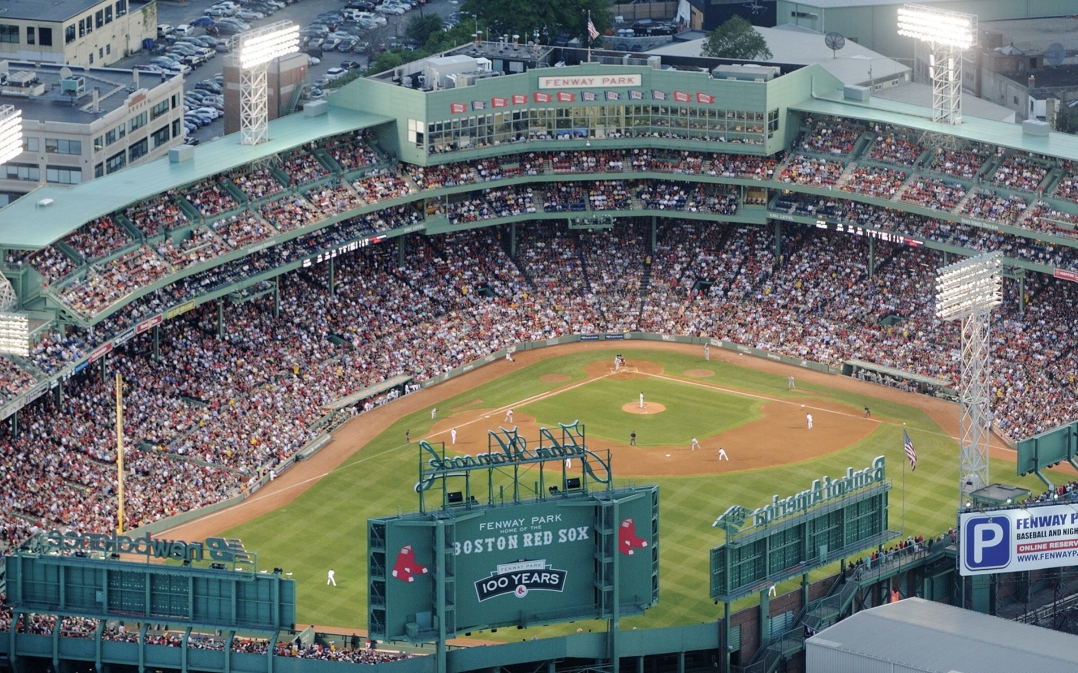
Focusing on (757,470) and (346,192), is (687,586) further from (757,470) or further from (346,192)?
(346,192)

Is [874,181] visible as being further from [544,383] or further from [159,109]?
[159,109]

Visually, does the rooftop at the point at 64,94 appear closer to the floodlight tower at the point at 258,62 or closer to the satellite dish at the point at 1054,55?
the floodlight tower at the point at 258,62

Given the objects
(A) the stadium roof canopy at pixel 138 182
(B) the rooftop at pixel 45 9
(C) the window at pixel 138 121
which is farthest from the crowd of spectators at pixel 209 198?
(B) the rooftop at pixel 45 9

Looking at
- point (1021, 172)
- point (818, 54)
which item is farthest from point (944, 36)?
point (818, 54)

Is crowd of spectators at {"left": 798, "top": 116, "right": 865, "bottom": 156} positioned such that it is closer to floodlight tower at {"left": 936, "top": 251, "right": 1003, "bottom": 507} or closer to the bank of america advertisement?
floodlight tower at {"left": 936, "top": 251, "right": 1003, "bottom": 507}

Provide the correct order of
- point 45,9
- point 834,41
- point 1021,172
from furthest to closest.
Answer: point 45,9
point 834,41
point 1021,172

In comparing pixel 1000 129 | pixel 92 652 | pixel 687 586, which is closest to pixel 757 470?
pixel 687 586

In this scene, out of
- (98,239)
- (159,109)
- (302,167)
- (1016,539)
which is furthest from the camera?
(159,109)
